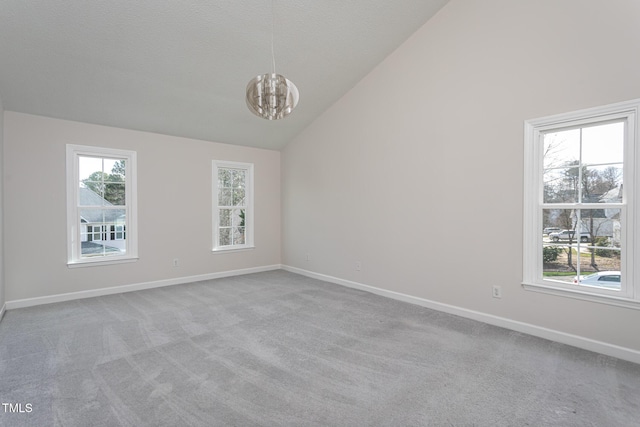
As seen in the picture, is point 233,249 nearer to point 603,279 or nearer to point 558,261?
point 558,261

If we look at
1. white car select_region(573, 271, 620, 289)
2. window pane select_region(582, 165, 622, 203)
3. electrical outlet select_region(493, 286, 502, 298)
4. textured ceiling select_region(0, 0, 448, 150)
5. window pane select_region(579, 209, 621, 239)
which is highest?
textured ceiling select_region(0, 0, 448, 150)

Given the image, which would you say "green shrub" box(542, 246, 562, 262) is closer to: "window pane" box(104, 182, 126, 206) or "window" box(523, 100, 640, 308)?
"window" box(523, 100, 640, 308)

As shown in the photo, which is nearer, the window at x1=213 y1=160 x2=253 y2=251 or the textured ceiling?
the textured ceiling

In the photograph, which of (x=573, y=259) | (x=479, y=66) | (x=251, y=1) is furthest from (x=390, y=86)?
(x=573, y=259)

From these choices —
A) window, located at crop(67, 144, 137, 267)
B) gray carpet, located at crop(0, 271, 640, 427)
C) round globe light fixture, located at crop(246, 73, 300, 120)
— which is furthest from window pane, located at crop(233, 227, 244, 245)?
round globe light fixture, located at crop(246, 73, 300, 120)

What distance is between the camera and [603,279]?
270 centimetres

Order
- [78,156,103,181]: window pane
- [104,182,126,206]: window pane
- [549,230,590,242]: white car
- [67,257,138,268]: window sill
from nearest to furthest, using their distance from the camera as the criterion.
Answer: [549,230,590,242]: white car < [67,257,138,268]: window sill < [78,156,103,181]: window pane < [104,182,126,206]: window pane

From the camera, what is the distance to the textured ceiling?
9.32 ft

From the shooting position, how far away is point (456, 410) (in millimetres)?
1895

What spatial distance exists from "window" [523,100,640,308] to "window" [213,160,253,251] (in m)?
4.53

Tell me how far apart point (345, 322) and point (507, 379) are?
61.8 inches

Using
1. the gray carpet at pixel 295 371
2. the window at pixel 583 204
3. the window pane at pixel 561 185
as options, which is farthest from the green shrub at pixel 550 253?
the gray carpet at pixel 295 371

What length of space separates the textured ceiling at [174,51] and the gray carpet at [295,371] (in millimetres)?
2656

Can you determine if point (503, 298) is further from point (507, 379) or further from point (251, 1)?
point (251, 1)
